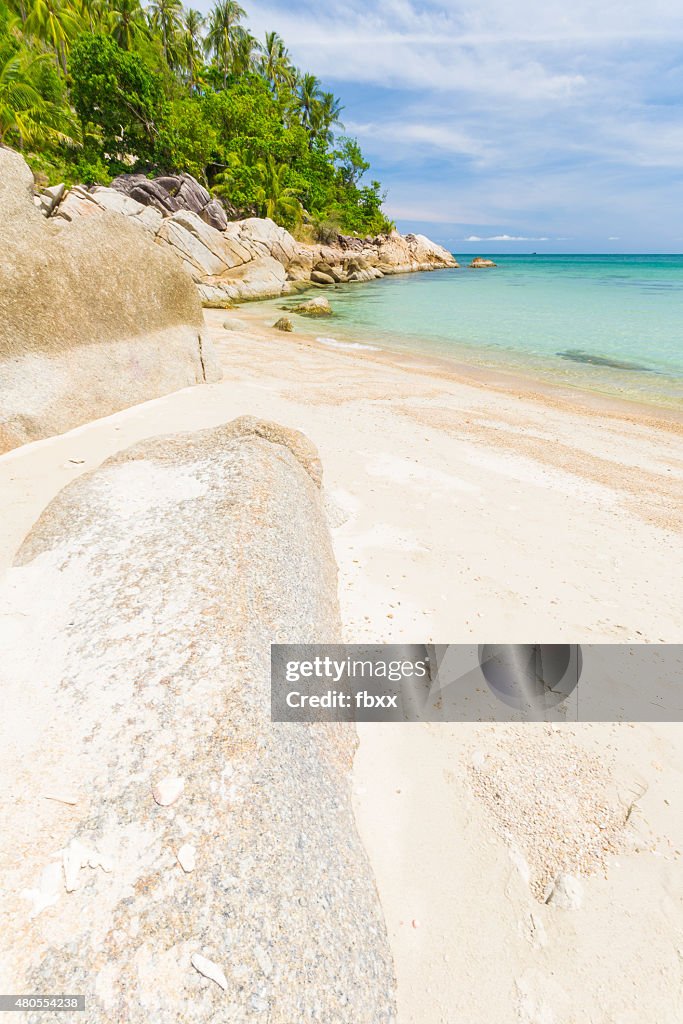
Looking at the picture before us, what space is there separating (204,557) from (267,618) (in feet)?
1.86

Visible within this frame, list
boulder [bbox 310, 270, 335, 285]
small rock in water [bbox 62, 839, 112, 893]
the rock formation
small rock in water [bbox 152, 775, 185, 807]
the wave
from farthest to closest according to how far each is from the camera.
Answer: boulder [bbox 310, 270, 335, 285] → the rock formation → the wave → small rock in water [bbox 152, 775, 185, 807] → small rock in water [bbox 62, 839, 112, 893]

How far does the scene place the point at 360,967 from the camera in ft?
5.78

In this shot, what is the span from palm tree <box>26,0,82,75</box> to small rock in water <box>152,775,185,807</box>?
51.1m

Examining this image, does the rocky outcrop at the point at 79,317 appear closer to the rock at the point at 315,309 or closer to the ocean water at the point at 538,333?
the ocean water at the point at 538,333

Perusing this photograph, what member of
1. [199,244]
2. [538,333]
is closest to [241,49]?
[199,244]

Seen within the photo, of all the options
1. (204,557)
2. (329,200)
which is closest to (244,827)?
(204,557)

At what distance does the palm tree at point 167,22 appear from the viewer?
44.5 m

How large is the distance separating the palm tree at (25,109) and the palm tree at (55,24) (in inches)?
267

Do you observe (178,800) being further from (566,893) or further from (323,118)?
(323,118)

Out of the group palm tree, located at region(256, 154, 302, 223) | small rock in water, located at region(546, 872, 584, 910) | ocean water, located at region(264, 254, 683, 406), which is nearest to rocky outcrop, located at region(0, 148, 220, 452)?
small rock in water, located at region(546, 872, 584, 910)

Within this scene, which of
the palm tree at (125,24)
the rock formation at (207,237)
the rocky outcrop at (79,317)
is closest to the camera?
the rocky outcrop at (79,317)

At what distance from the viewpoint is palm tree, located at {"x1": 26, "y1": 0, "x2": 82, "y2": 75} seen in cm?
3391

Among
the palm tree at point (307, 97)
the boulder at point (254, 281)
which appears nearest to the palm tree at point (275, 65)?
the palm tree at point (307, 97)

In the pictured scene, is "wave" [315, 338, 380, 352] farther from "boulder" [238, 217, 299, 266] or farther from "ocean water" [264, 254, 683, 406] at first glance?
"boulder" [238, 217, 299, 266]
